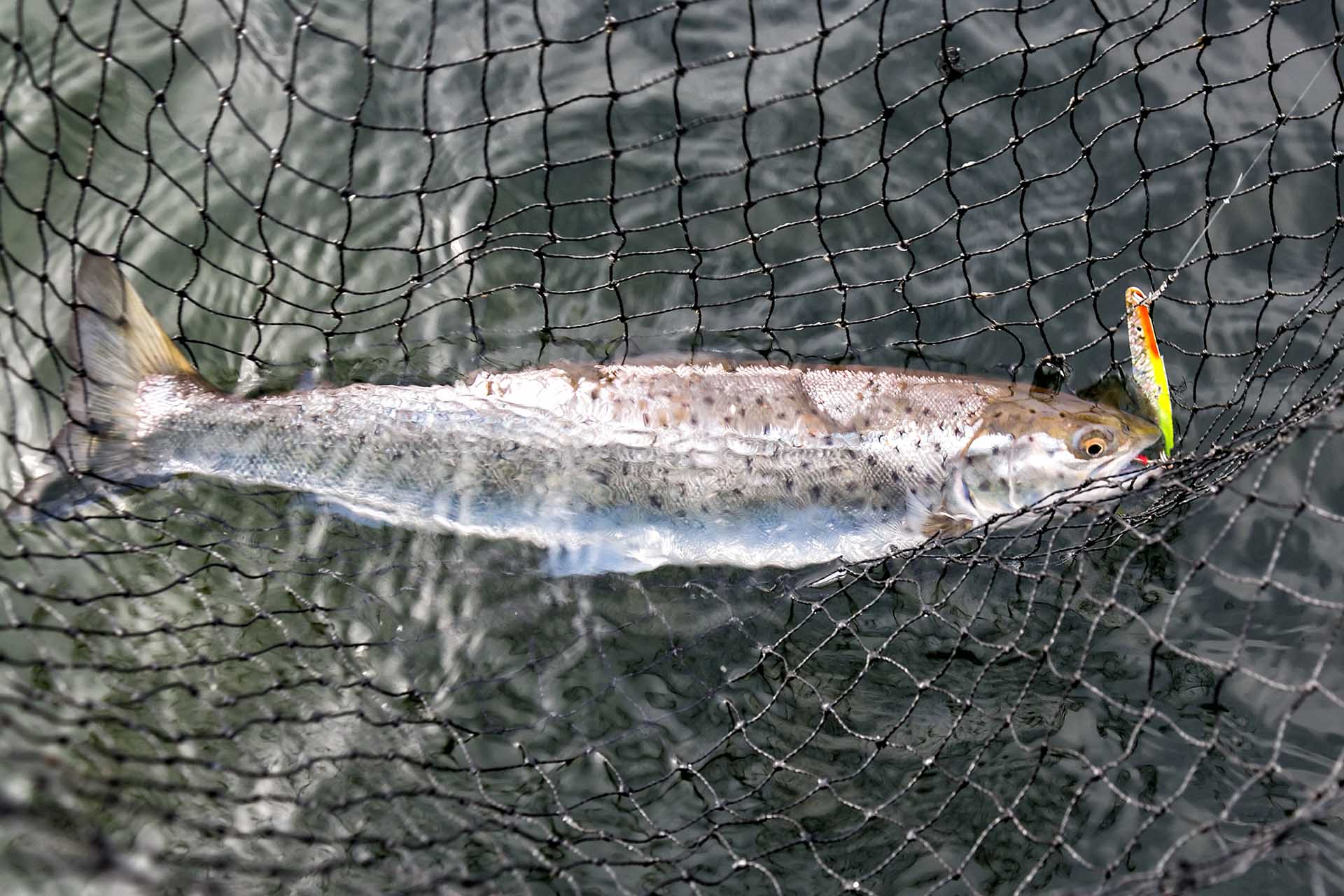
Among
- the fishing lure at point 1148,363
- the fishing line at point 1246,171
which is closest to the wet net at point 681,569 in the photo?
the fishing line at point 1246,171

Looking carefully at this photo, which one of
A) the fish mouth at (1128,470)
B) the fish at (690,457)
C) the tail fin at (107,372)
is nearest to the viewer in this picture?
the fish mouth at (1128,470)

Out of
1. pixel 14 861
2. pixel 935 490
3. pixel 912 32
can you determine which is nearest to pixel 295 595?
pixel 14 861

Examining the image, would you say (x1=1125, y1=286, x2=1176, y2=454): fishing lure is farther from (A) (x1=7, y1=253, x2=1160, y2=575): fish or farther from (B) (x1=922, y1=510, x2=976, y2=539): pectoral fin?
(B) (x1=922, y1=510, x2=976, y2=539): pectoral fin

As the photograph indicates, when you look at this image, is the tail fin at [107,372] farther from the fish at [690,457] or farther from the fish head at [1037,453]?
the fish head at [1037,453]

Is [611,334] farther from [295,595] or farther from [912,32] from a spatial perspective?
[912,32]

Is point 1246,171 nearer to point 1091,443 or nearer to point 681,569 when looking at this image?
point 1091,443

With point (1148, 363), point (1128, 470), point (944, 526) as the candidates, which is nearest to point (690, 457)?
point (944, 526)
